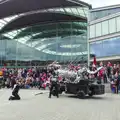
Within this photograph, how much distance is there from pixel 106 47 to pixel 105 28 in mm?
2507

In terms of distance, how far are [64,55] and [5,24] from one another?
47.6 feet

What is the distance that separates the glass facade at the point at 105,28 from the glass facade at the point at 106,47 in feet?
3.33

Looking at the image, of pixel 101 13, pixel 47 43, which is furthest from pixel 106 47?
pixel 47 43

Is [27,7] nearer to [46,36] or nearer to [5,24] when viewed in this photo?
[46,36]

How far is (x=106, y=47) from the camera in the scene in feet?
92.0

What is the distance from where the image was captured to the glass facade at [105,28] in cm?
2741

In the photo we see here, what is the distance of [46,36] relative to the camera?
128 feet

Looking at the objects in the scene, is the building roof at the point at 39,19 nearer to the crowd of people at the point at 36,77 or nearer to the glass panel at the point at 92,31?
the glass panel at the point at 92,31

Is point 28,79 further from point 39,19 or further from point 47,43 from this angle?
point 39,19

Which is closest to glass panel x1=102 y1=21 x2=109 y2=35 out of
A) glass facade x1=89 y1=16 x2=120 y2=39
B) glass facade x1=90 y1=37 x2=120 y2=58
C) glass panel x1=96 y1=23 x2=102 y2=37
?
glass facade x1=89 y1=16 x2=120 y2=39

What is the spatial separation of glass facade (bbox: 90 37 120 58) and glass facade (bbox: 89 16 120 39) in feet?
3.33

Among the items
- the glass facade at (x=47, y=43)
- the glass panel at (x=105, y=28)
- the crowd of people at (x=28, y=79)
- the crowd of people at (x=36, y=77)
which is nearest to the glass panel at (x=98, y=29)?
the glass panel at (x=105, y=28)

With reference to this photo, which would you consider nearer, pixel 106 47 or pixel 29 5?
pixel 106 47

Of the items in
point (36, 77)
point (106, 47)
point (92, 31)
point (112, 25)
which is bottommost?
point (36, 77)
